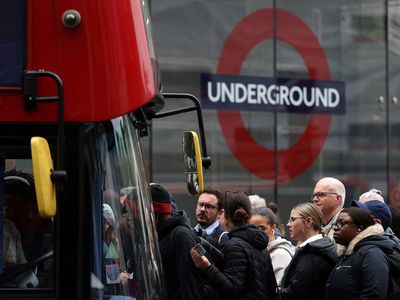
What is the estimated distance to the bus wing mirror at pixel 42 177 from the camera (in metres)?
4.45

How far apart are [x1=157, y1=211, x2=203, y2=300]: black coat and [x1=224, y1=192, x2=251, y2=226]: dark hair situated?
1.41ft

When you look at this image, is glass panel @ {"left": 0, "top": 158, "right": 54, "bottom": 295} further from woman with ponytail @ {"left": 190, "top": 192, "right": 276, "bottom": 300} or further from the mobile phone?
woman with ponytail @ {"left": 190, "top": 192, "right": 276, "bottom": 300}

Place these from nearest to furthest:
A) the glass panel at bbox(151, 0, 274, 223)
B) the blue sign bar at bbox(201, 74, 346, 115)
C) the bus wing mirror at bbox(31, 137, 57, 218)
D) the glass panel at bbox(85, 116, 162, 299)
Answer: the bus wing mirror at bbox(31, 137, 57, 218), the glass panel at bbox(85, 116, 162, 299), the glass panel at bbox(151, 0, 274, 223), the blue sign bar at bbox(201, 74, 346, 115)

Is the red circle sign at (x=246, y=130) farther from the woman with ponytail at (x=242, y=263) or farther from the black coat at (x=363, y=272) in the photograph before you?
the black coat at (x=363, y=272)

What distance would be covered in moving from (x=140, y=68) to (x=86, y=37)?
0.89 ft

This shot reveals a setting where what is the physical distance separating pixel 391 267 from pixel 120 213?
2724 millimetres

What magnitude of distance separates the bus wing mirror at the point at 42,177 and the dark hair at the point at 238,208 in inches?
131

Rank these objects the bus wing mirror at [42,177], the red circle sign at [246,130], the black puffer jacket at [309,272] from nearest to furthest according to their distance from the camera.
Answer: the bus wing mirror at [42,177], the black puffer jacket at [309,272], the red circle sign at [246,130]

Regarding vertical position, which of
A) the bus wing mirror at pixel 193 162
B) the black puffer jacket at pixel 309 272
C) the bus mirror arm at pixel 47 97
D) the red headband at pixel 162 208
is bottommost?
the black puffer jacket at pixel 309 272

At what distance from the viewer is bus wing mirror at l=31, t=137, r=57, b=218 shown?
4445mm

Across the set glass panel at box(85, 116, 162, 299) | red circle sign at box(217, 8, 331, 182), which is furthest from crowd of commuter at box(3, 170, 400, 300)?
red circle sign at box(217, 8, 331, 182)

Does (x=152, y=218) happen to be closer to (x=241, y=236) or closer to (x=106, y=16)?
(x=106, y=16)

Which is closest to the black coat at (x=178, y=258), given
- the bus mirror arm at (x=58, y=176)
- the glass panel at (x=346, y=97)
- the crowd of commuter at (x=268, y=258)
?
the crowd of commuter at (x=268, y=258)

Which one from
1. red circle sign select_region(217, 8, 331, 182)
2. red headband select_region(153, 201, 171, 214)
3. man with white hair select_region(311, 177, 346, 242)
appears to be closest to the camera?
red headband select_region(153, 201, 171, 214)
